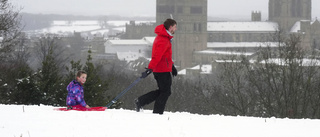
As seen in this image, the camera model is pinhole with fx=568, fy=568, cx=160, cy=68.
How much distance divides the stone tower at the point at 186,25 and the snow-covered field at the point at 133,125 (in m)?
90.0

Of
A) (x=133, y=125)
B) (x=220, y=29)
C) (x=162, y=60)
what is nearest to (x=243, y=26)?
(x=220, y=29)

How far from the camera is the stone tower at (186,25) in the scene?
323 feet

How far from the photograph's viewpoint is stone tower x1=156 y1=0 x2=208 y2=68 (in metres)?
98.4

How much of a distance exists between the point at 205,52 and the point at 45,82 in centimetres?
8089

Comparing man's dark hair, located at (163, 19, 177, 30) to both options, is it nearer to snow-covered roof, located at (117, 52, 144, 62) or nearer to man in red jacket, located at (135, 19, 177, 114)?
man in red jacket, located at (135, 19, 177, 114)

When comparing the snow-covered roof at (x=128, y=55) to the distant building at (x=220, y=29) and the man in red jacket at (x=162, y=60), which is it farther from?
the man in red jacket at (x=162, y=60)

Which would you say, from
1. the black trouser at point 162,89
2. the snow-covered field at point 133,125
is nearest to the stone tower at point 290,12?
the black trouser at point 162,89

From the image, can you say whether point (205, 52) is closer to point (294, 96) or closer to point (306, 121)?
point (294, 96)

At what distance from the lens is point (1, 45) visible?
24.4 m

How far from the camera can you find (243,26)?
109 m

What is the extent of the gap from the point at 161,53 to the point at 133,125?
6.19ft

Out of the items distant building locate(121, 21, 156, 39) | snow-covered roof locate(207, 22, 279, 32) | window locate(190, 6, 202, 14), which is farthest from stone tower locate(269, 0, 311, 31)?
distant building locate(121, 21, 156, 39)

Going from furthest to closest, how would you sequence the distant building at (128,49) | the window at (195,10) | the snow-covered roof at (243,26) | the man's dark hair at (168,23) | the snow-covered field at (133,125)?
the distant building at (128,49), the snow-covered roof at (243,26), the window at (195,10), the man's dark hair at (168,23), the snow-covered field at (133,125)

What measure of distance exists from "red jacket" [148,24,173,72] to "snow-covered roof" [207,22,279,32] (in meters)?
97.3
